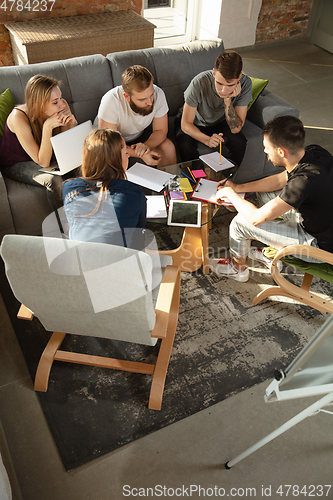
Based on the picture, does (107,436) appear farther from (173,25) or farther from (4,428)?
(173,25)

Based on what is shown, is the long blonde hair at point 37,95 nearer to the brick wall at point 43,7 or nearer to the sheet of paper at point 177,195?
the sheet of paper at point 177,195

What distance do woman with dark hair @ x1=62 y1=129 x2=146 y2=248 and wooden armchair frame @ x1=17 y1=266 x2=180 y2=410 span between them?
29cm

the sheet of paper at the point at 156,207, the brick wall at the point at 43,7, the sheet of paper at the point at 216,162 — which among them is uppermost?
the brick wall at the point at 43,7

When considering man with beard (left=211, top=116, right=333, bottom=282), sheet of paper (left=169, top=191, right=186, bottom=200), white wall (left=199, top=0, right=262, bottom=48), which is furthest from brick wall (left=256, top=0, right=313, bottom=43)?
sheet of paper (left=169, top=191, right=186, bottom=200)

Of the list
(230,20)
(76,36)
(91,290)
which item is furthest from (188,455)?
(230,20)

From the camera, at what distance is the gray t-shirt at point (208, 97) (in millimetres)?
2740

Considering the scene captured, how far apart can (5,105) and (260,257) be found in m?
1.97

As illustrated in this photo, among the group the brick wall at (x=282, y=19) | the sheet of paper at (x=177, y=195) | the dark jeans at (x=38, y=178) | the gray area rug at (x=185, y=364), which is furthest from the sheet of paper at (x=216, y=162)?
the brick wall at (x=282, y=19)

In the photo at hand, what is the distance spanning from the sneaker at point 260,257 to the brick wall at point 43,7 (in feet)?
10.4

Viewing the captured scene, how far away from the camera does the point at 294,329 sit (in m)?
2.22

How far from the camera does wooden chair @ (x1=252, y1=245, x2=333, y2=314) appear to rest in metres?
1.91

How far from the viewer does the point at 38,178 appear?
2.46 m

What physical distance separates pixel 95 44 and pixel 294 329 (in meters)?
3.18

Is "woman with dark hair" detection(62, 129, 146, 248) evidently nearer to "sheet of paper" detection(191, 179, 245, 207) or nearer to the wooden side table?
"sheet of paper" detection(191, 179, 245, 207)
